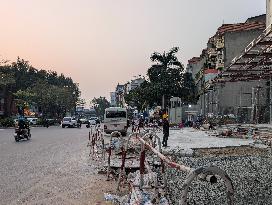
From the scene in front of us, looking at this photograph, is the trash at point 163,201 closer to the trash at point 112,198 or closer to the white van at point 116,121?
the trash at point 112,198

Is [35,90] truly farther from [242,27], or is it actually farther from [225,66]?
[225,66]

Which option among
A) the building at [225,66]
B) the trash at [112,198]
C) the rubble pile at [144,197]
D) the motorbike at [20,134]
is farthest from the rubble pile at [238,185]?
the building at [225,66]

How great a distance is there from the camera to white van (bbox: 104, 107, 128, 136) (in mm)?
36781

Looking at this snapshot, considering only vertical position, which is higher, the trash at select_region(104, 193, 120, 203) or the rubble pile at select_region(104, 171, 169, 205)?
the rubble pile at select_region(104, 171, 169, 205)

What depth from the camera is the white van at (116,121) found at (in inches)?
1448

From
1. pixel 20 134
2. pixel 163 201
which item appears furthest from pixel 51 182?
pixel 20 134

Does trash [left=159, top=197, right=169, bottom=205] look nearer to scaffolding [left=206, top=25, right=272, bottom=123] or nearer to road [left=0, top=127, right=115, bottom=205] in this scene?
road [left=0, top=127, right=115, bottom=205]

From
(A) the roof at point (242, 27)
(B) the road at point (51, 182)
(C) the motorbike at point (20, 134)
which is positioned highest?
(A) the roof at point (242, 27)

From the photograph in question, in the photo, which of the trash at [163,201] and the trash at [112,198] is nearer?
the trash at [163,201]

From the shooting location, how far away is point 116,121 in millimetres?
36938

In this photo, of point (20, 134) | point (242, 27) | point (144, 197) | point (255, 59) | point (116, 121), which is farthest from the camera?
point (242, 27)

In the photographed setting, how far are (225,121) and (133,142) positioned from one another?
826 inches

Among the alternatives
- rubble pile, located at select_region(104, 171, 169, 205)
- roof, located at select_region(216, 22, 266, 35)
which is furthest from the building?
rubble pile, located at select_region(104, 171, 169, 205)

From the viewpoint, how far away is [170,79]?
6488cm
